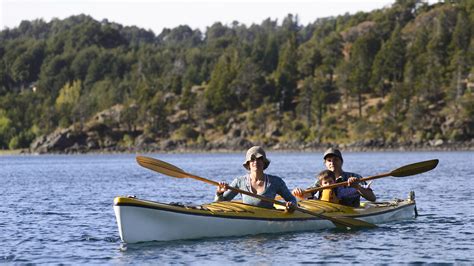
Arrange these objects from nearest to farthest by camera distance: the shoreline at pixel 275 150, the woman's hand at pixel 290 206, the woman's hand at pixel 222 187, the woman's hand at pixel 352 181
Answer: the woman's hand at pixel 222 187
the woman's hand at pixel 290 206
the woman's hand at pixel 352 181
the shoreline at pixel 275 150

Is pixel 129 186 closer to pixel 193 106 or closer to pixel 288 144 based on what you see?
pixel 288 144

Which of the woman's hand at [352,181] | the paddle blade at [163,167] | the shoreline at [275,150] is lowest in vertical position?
the shoreline at [275,150]

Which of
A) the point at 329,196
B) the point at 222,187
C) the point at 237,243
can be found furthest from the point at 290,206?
the point at 329,196

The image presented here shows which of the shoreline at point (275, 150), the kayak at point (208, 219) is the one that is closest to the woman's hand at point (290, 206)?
the kayak at point (208, 219)

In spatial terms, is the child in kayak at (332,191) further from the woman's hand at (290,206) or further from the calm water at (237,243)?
the woman's hand at (290,206)

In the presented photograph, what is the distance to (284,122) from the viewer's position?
155375 millimetres

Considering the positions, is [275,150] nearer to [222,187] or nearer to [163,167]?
[163,167]

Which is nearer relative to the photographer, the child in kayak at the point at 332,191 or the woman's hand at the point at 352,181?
the woman's hand at the point at 352,181

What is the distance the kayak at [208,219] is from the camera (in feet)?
65.2

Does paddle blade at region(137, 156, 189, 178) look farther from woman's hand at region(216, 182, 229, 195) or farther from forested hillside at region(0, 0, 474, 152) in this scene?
forested hillside at region(0, 0, 474, 152)

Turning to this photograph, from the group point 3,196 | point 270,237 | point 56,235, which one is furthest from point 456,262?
point 3,196

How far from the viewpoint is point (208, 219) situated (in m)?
20.8

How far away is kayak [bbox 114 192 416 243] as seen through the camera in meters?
19.9

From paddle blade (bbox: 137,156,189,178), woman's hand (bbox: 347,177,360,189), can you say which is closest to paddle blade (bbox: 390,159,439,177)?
woman's hand (bbox: 347,177,360,189)
